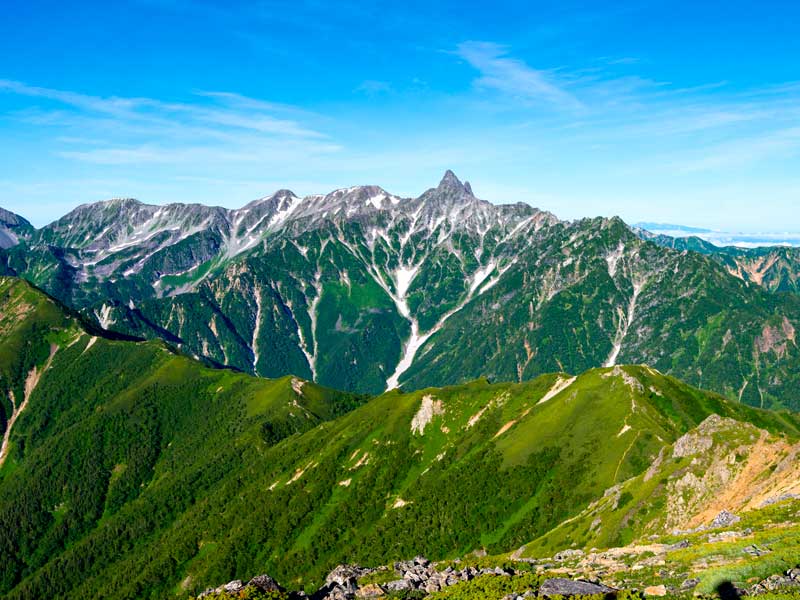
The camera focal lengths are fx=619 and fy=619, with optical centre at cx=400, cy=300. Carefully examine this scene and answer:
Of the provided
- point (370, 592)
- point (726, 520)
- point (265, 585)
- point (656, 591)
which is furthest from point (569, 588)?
point (726, 520)

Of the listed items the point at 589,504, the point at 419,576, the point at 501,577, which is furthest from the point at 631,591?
the point at 589,504

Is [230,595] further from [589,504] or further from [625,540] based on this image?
[589,504]

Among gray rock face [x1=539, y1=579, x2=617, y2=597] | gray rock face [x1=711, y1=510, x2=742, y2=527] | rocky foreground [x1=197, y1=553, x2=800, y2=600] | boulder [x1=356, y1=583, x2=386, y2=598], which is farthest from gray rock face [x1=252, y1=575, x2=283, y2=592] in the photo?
gray rock face [x1=711, y1=510, x2=742, y2=527]

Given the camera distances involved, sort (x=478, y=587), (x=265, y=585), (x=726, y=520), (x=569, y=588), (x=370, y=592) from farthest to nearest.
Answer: (x=726, y=520)
(x=265, y=585)
(x=370, y=592)
(x=478, y=587)
(x=569, y=588)

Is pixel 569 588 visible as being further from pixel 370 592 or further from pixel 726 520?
pixel 726 520

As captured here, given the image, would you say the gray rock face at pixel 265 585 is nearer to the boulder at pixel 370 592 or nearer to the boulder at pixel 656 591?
the boulder at pixel 370 592

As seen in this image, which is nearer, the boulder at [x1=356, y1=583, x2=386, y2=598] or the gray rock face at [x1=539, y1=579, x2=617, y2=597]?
the gray rock face at [x1=539, y1=579, x2=617, y2=597]

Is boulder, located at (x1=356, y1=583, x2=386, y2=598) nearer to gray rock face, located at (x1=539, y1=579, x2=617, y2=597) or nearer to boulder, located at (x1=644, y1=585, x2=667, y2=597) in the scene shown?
gray rock face, located at (x1=539, y1=579, x2=617, y2=597)

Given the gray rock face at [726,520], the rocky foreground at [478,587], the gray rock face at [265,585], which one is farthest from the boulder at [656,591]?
the gray rock face at [265,585]
